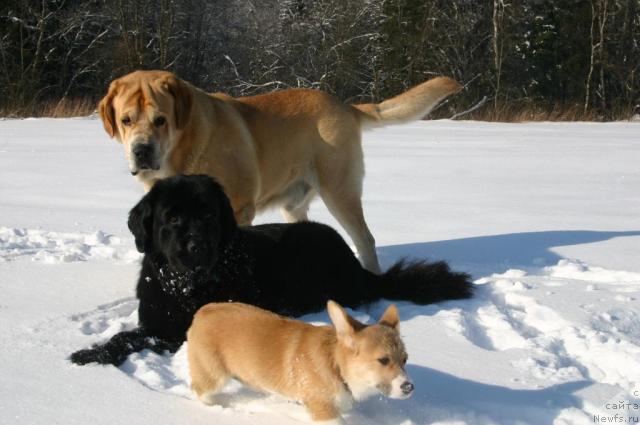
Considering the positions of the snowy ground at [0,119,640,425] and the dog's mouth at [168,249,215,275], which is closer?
the snowy ground at [0,119,640,425]

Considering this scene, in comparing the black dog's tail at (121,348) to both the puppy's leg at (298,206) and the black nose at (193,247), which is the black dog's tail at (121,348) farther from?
the puppy's leg at (298,206)

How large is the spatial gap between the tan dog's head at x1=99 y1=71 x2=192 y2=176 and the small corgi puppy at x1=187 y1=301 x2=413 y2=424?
179 centimetres

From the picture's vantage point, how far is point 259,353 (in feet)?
9.25

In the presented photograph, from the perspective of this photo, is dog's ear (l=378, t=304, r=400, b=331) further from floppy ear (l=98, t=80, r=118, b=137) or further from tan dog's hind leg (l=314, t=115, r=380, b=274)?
floppy ear (l=98, t=80, r=118, b=137)

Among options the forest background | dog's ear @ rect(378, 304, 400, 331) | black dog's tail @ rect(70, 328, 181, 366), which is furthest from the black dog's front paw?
the forest background

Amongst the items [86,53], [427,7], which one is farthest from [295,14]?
[86,53]

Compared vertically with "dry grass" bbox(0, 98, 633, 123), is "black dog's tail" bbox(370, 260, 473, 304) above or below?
above

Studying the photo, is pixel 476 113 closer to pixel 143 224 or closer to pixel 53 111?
pixel 53 111

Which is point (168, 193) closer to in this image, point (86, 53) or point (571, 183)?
point (571, 183)

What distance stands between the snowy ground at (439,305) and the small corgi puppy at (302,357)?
0.43 ft

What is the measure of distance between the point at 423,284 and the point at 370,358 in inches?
76.2

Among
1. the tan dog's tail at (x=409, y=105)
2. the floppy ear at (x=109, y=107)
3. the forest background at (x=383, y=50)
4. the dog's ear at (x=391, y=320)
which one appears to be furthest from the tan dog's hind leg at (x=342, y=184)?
the forest background at (x=383, y=50)

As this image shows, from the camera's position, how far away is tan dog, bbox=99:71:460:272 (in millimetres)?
4684

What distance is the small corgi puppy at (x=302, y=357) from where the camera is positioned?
8.39ft
